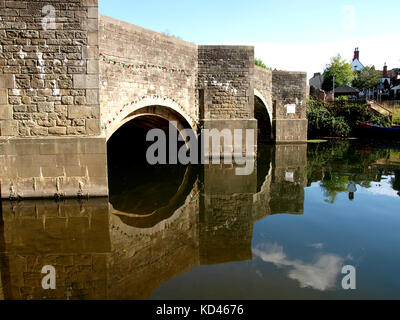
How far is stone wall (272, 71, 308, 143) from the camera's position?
2078cm

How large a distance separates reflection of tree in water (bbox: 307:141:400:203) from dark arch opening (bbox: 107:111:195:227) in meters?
3.79

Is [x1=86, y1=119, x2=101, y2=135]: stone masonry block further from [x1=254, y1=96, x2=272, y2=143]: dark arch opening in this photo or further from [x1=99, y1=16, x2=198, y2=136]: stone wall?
[x1=254, y1=96, x2=272, y2=143]: dark arch opening

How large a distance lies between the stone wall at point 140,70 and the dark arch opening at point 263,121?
7.93 m

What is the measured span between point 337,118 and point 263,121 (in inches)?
298

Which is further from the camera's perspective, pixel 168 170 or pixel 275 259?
pixel 168 170

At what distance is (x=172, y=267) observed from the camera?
485 centimetres

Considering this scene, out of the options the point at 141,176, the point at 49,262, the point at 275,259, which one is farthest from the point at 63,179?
the point at 275,259

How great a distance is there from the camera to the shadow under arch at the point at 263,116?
19.8m

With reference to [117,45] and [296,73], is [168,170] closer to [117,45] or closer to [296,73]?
[117,45]

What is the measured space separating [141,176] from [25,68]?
496cm

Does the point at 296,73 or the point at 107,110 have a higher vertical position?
the point at 296,73

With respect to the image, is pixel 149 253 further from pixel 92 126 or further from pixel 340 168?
pixel 340 168

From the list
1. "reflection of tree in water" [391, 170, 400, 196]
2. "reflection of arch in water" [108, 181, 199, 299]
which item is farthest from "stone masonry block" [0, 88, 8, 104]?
"reflection of tree in water" [391, 170, 400, 196]
